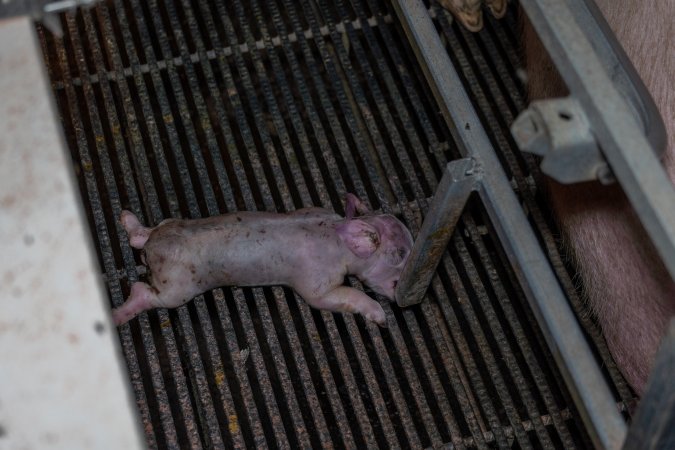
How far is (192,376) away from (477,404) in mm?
695

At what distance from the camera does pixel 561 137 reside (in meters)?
1.14

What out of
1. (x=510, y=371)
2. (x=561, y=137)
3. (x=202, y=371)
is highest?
(x=561, y=137)

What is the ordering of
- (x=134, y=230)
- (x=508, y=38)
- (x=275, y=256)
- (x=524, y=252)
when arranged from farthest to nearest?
(x=508, y=38) < (x=134, y=230) < (x=275, y=256) < (x=524, y=252)

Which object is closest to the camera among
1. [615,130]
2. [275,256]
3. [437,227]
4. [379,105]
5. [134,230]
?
[615,130]

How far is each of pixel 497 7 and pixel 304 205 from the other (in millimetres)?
803

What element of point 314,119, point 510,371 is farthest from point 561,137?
point 314,119

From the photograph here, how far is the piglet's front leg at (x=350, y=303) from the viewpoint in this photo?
7.20 ft

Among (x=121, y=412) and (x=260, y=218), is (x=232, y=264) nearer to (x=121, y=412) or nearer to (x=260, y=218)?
(x=260, y=218)

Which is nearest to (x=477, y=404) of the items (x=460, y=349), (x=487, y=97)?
(x=460, y=349)

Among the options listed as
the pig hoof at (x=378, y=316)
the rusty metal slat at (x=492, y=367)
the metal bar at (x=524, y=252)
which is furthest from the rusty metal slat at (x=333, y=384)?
the metal bar at (x=524, y=252)

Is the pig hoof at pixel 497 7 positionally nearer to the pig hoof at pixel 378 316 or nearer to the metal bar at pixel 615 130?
the pig hoof at pixel 378 316

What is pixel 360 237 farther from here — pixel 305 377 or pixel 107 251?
pixel 107 251

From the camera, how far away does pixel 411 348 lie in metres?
2.51

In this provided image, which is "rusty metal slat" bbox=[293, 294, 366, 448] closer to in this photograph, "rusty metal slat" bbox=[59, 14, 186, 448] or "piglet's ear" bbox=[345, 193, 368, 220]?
"piglet's ear" bbox=[345, 193, 368, 220]
